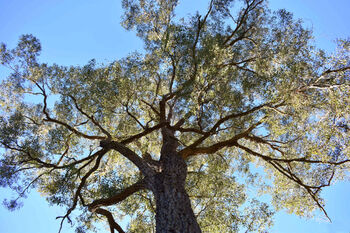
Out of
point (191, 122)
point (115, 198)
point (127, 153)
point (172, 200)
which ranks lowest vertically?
point (172, 200)

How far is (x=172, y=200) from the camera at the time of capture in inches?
222

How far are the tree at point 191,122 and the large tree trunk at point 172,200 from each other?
0.09 ft

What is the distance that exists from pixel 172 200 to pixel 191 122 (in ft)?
12.4

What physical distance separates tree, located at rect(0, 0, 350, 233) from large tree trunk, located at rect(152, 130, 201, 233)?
0.09ft

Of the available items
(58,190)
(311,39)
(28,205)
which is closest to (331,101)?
(311,39)

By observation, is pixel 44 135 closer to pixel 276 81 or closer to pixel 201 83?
pixel 201 83

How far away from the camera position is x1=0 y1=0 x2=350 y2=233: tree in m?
6.90

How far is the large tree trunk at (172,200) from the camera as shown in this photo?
5.11m

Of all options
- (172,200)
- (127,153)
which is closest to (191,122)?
(127,153)

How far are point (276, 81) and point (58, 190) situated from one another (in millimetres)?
6376

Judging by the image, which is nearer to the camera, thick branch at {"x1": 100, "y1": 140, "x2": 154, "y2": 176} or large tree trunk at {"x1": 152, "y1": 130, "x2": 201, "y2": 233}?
large tree trunk at {"x1": 152, "y1": 130, "x2": 201, "y2": 233}

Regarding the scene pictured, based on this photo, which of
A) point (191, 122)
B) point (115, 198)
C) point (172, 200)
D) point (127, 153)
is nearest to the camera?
point (172, 200)

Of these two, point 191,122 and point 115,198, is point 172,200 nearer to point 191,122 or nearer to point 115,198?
point 115,198

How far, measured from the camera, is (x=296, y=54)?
322 inches
